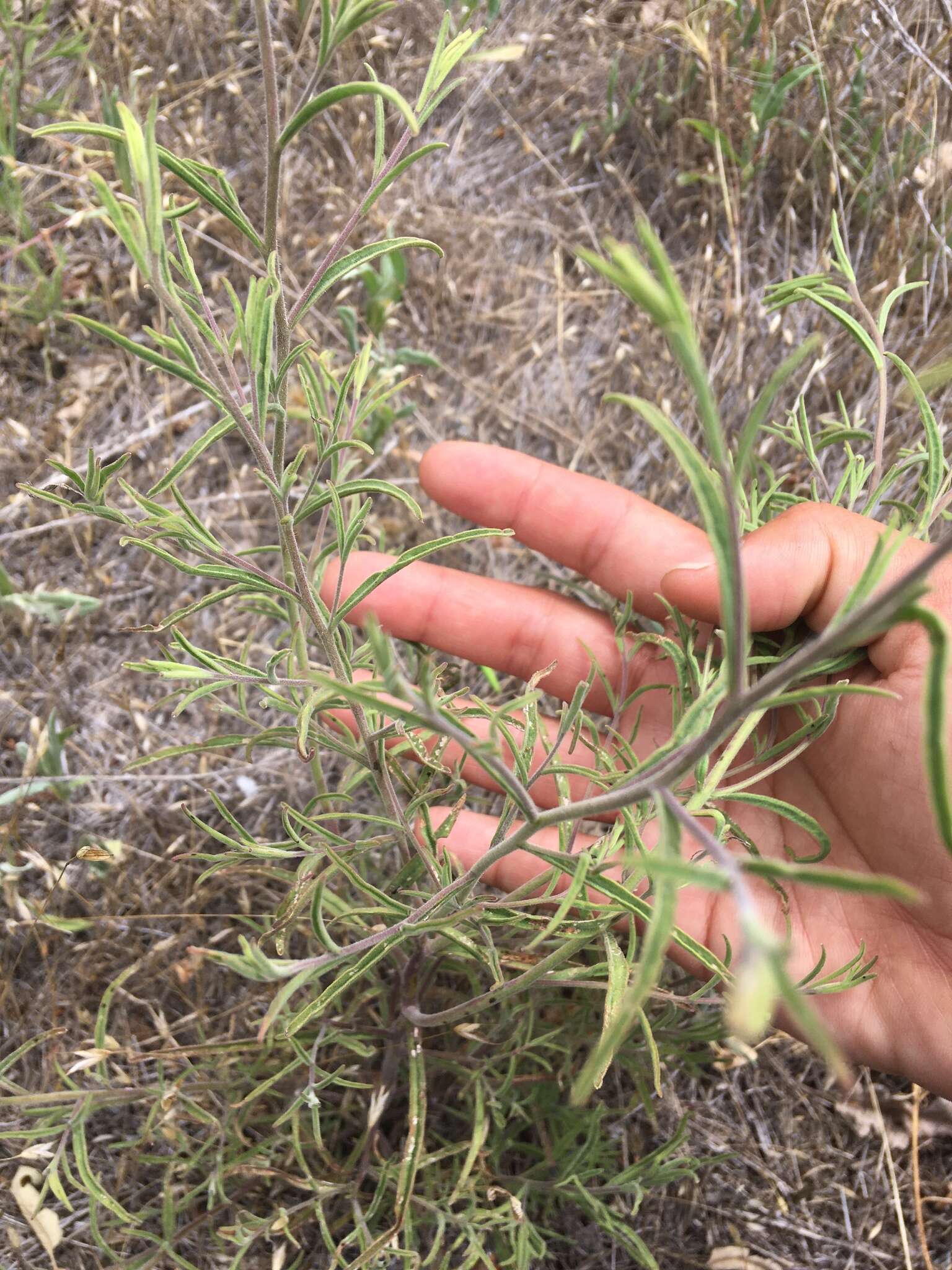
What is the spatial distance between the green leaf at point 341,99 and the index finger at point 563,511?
3.71ft

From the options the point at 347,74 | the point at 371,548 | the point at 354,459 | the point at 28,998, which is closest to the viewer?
the point at 354,459

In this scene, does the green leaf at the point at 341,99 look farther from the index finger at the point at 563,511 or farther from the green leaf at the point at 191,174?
the index finger at the point at 563,511

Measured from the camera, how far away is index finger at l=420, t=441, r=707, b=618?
1.88m

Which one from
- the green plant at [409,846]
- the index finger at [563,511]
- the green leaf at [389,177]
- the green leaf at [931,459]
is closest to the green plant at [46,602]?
the green plant at [409,846]

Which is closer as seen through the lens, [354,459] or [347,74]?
[354,459]

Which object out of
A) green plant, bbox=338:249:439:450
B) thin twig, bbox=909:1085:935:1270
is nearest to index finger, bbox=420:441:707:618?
green plant, bbox=338:249:439:450

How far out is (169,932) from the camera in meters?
2.03

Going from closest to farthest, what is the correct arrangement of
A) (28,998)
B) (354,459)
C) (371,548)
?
(354,459) → (28,998) → (371,548)

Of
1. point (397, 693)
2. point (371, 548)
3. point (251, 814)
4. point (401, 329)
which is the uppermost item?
point (397, 693)

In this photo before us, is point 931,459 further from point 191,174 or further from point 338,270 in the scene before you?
point 191,174

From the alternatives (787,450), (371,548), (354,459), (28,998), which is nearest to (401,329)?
(371,548)

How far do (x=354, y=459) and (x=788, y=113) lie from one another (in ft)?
6.67

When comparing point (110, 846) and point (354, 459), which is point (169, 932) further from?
point (354, 459)

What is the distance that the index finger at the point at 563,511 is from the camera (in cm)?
188
